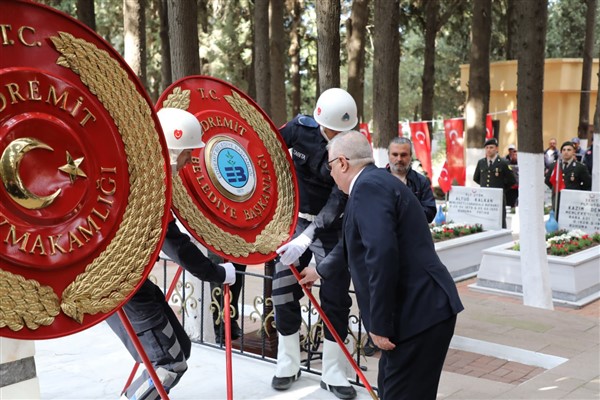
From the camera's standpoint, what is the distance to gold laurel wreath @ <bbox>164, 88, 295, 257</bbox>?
13.8ft

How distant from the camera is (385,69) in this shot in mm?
11516

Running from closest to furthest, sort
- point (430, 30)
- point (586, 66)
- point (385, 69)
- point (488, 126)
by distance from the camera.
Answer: point (385, 69) → point (488, 126) → point (430, 30) → point (586, 66)

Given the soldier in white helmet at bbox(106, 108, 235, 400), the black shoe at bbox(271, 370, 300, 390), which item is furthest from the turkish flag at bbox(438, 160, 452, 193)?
the soldier in white helmet at bbox(106, 108, 235, 400)

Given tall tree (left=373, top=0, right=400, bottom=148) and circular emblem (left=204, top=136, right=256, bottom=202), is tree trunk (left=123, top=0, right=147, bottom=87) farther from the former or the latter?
circular emblem (left=204, top=136, right=256, bottom=202)

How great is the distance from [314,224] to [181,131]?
1.45 meters

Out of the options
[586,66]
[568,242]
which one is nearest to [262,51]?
[568,242]

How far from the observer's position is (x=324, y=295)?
5.28 meters

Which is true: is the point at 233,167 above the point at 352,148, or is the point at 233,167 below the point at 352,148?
below

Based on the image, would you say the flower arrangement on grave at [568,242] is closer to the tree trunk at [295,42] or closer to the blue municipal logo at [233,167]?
the blue municipal logo at [233,167]

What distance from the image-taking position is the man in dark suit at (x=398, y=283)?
343 cm

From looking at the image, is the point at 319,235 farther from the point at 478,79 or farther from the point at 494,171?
the point at 478,79

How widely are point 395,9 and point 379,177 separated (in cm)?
814

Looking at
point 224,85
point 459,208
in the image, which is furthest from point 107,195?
point 459,208

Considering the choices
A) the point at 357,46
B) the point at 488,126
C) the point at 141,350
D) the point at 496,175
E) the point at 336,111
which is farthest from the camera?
the point at 488,126
